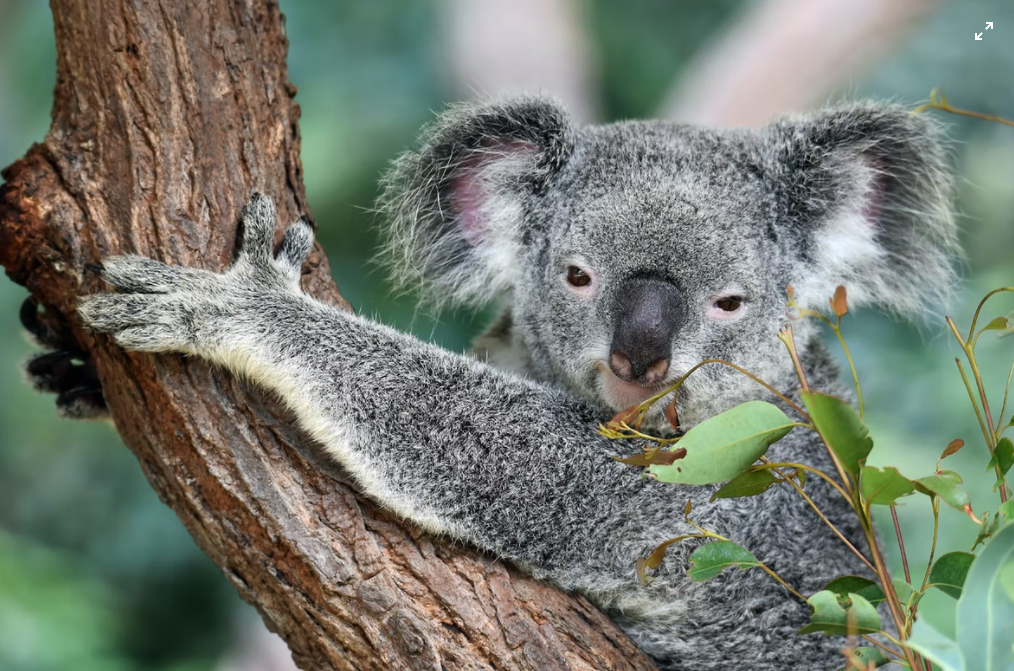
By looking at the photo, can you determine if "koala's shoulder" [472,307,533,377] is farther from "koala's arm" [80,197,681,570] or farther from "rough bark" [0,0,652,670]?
"rough bark" [0,0,652,670]

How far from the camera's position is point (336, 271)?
16.5ft

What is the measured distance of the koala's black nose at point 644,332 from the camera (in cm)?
208

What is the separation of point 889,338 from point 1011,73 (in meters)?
1.64

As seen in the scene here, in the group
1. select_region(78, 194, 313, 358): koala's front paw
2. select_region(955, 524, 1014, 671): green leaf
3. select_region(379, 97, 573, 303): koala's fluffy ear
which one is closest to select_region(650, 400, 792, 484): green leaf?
select_region(955, 524, 1014, 671): green leaf

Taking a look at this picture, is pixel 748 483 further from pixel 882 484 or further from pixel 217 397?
pixel 217 397

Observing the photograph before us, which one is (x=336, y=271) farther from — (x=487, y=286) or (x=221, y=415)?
(x=221, y=415)

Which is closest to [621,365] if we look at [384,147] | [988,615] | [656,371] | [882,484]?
[656,371]

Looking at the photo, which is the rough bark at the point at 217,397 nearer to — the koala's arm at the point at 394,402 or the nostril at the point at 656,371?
the koala's arm at the point at 394,402

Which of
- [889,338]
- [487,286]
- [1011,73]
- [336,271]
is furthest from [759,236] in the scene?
[1011,73]

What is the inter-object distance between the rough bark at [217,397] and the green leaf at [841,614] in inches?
28.0

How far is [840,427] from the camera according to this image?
1344 mm

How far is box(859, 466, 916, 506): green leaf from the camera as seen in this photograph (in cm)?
134

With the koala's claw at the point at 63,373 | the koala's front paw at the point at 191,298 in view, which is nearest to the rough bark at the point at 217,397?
the koala's front paw at the point at 191,298

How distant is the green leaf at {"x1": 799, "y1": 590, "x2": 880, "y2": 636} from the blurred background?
121 inches
